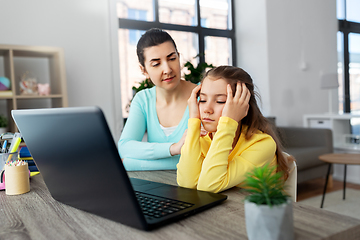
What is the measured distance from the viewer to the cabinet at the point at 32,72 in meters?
2.71

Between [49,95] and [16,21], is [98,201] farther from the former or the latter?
[16,21]

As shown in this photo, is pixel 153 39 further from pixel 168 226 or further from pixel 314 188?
pixel 314 188

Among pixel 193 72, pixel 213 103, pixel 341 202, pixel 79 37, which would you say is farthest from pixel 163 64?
pixel 341 202

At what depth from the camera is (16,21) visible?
304 cm

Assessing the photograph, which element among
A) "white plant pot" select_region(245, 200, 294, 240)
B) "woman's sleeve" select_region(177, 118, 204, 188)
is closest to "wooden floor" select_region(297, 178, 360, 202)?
"woman's sleeve" select_region(177, 118, 204, 188)

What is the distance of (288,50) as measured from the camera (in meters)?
4.61

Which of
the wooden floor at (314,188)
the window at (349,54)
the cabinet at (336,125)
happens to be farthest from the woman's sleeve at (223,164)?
the window at (349,54)

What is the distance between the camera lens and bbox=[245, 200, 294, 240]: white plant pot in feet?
1.53

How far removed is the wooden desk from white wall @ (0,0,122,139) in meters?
2.73

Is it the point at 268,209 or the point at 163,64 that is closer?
the point at 268,209

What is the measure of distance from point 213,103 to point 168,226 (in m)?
0.49

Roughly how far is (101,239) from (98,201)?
10cm

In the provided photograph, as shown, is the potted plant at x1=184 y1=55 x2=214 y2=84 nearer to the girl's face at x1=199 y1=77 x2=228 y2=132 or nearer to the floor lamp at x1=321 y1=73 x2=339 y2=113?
the floor lamp at x1=321 y1=73 x2=339 y2=113

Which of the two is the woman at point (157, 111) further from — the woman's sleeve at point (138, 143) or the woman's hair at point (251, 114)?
the woman's hair at point (251, 114)
